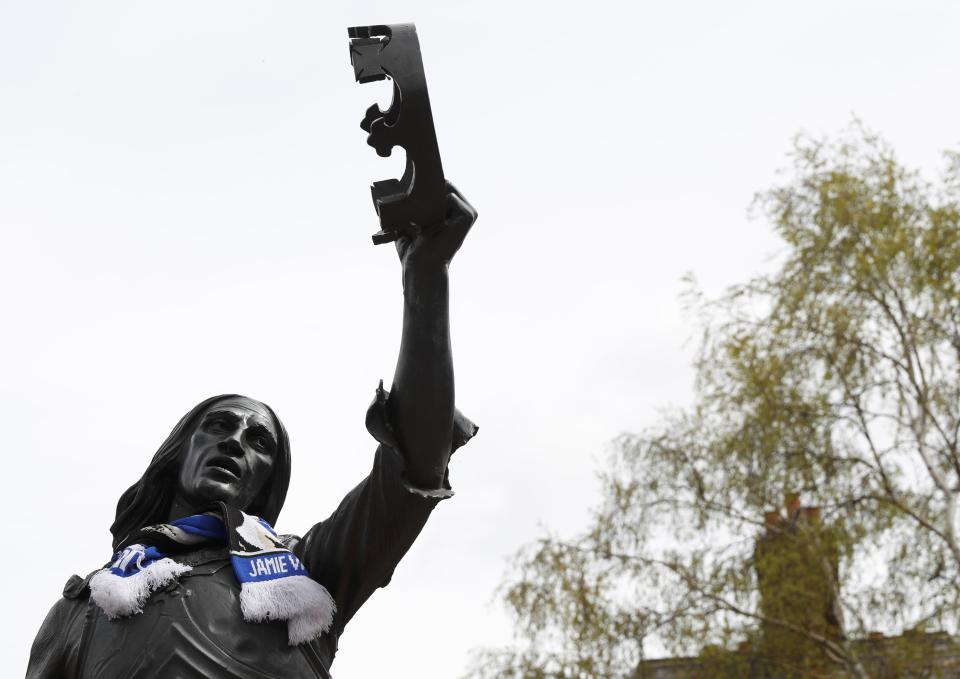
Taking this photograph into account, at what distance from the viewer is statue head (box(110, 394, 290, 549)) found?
3.33 m

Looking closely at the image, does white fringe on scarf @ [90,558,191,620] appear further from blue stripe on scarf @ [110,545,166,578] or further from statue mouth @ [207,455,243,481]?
statue mouth @ [207,455,243,481]

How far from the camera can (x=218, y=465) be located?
3.32 m

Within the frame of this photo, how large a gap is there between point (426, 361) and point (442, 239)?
0.27 meters

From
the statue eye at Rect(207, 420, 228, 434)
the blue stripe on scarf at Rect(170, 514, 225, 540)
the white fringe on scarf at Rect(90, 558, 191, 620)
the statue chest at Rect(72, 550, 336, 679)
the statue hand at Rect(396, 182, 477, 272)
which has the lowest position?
the statue chest at Rect(72, 550, 336, 679)

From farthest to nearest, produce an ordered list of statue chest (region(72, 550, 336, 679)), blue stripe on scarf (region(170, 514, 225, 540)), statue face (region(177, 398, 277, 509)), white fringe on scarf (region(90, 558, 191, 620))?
1. statue face (region(177, 398, 277, 509))
2. blue stripe on scarf (region(170, 514, 225, 540))
3. white fringe on scarf (region(90, 558, 191, 620))
4. statue chest (region(72, 550, 336, 679))

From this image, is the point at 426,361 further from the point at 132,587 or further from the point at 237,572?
the point at 132,587

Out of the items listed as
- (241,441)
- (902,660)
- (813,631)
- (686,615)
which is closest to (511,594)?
(686,615)

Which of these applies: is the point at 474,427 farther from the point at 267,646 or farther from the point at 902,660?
the point at 902,660

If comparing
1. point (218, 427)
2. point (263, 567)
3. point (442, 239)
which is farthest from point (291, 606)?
point (442, 239)

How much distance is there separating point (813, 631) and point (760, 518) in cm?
145

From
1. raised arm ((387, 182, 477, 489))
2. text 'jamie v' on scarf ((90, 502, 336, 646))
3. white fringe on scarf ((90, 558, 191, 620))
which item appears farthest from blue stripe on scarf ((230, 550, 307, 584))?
raised arm ((387, 182, 477, 489))

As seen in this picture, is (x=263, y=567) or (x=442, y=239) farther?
(x=263, y=567)

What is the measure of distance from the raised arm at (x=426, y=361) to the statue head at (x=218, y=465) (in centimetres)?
56

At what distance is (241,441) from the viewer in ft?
11.0
